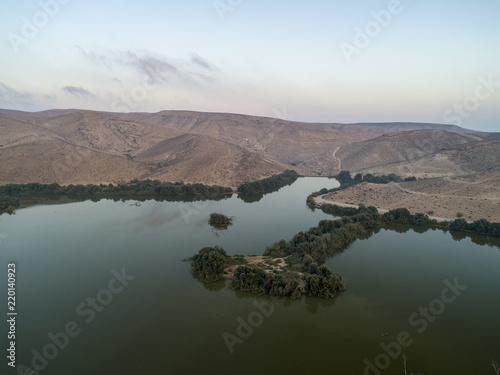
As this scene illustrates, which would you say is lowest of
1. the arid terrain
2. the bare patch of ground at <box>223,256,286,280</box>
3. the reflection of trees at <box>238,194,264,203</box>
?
the bare patch of ground at <box>223,256,286,280</box>

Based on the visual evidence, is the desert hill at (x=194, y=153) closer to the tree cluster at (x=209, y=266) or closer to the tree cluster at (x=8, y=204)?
the tree cluster at (x=8, y=204)

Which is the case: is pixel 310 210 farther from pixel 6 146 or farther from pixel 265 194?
pixel 6 146

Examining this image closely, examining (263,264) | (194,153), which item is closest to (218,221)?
(263,264)

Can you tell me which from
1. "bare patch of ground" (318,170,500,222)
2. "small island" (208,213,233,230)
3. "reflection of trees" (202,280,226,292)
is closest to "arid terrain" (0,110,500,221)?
"bare patch of ground" (318,170,500,222)

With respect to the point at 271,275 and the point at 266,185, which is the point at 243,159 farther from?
the point at 271,275

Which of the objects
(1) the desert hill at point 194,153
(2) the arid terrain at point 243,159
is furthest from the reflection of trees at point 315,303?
(1) the desert hill at point 194,153

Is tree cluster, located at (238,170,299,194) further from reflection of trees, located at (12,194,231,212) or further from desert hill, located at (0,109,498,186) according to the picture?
desert hill, located at (0,109,498,186)

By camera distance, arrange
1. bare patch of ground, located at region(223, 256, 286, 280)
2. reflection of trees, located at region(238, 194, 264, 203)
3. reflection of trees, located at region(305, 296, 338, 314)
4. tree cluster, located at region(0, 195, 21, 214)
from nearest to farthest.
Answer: reflection of trees, located at region(305, 296, 338, 314) < bare patch of ground, located at region(223, 256, 286, 280) < tree cluster, located at region(0, 195, 21, 214) < reflection of trees, located at region(238, 194, 264, 203)
